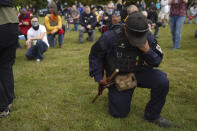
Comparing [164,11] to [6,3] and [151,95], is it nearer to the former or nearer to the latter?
[151,95]

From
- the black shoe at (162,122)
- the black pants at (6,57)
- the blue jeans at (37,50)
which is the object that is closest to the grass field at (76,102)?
the black shoe at (162,122)

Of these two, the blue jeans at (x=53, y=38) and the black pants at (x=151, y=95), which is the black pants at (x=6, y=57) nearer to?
the black pants at (x=151, y=95)

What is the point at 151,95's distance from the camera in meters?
2.76

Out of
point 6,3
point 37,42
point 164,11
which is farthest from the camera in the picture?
point 164,11

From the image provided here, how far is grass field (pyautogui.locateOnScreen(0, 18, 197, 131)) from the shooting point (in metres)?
2.77

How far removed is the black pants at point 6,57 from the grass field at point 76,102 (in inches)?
14.3

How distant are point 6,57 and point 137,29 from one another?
187 centimetres

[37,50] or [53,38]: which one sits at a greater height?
[37,50]

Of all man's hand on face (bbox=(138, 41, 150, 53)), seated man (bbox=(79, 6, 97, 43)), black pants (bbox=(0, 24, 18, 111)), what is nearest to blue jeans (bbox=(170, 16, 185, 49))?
seated man (bbox=(79, 6, 97, 43))

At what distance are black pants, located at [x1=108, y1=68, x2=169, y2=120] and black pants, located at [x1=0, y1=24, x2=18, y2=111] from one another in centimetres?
158

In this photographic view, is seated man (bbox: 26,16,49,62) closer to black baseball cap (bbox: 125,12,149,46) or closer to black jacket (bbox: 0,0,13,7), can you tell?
black jacket (bbox: 0,0,13,7)

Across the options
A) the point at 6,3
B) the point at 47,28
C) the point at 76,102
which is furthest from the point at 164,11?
the point at 6,3

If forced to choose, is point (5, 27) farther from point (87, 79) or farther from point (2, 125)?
point (87, 79)

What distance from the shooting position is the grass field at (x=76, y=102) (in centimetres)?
277
